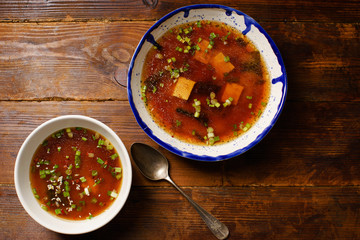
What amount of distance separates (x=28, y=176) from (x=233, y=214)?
1.10 metres

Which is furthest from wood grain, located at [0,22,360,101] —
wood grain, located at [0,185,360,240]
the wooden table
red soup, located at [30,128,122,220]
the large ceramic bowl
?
wood grain, located at [0,185,360,240]

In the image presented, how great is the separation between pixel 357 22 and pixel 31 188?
6.54 ft

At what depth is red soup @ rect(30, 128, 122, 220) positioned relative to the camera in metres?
1.63

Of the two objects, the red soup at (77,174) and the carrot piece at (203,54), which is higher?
the carrot piece at (203,54)

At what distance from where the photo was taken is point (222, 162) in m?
1.75

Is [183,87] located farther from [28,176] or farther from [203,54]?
[28,176]

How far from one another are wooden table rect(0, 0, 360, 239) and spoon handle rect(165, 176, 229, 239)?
4cm

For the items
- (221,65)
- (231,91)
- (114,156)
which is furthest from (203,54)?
(114,156)

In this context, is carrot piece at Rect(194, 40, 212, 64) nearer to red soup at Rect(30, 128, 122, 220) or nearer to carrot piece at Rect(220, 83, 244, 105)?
carrot piece at Rect(220, 83, 244, 105)

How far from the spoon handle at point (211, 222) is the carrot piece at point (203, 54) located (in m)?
0.67

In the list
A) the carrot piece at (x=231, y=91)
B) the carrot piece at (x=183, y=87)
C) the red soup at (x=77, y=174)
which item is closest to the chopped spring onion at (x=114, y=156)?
the red soup at (x=77, y=174)

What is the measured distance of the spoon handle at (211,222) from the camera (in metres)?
1.69

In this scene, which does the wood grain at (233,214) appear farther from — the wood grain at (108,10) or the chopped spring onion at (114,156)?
the wood grain at (108,10)

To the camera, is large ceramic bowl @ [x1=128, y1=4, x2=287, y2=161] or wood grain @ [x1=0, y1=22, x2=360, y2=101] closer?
large ceramic bowl @ [x1=128, y1=4, x2=287, y2=161]
